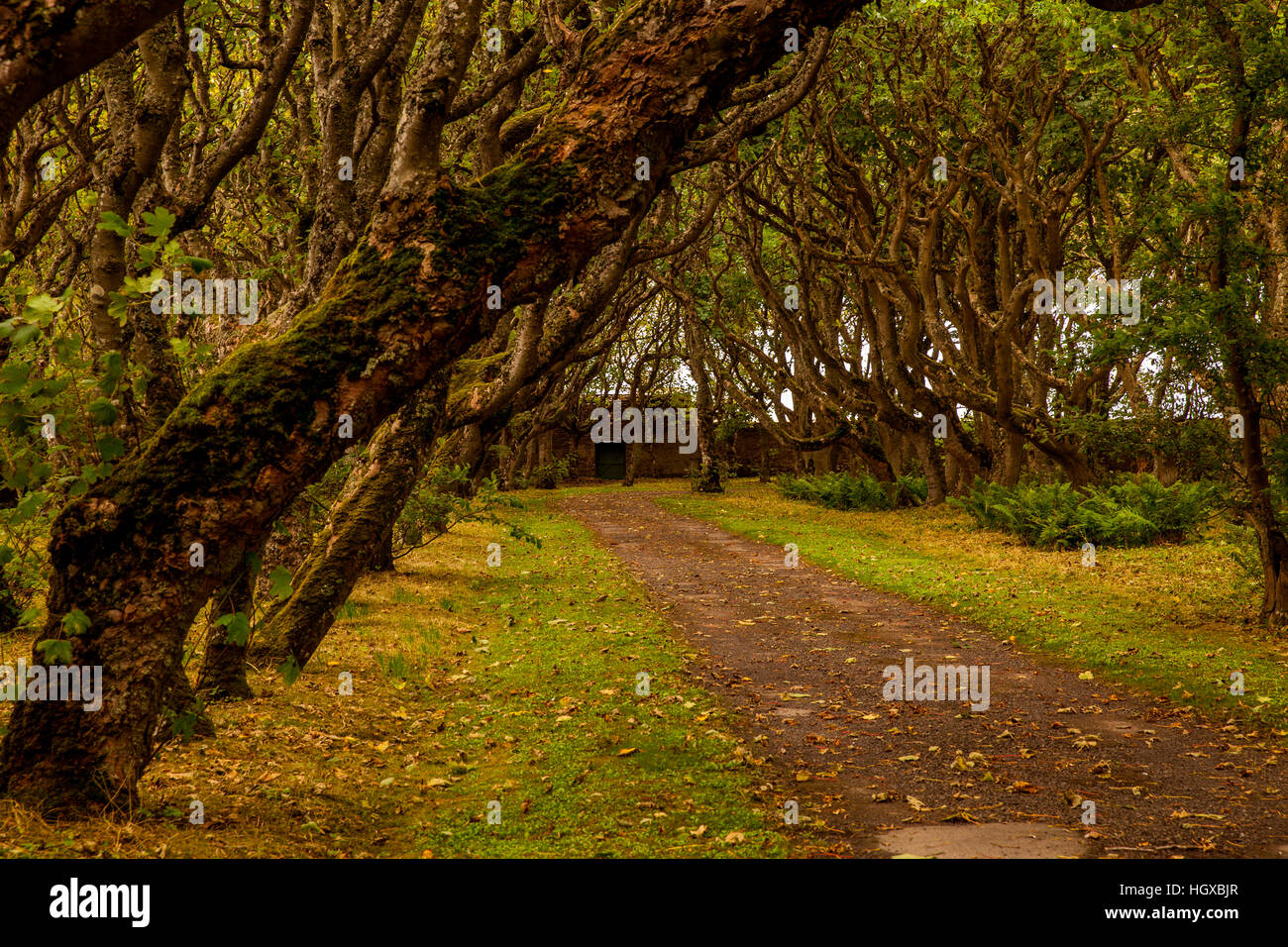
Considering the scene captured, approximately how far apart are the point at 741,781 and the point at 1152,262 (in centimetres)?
782

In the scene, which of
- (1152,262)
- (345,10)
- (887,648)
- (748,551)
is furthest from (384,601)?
(1152,262)

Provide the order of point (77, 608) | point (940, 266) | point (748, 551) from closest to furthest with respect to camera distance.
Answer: point (77, 608) → point (748, 551) → point (940, 266)

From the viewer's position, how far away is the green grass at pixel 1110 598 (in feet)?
30.7

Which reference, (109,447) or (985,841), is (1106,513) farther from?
(109,447)

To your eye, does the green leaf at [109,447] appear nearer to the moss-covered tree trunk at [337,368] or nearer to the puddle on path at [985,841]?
the moss-covered tree trunk at [337,368]

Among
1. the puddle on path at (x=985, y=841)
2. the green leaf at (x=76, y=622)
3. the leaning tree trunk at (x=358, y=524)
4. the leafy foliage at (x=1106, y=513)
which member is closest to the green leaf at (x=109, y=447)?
the green leaf at (x=76, y=622)

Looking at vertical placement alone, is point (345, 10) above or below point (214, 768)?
above

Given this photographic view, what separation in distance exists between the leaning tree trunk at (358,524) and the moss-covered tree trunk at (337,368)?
10.8 ft

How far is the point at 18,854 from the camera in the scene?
4.28 m

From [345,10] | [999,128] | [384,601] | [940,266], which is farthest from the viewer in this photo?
[940,266]

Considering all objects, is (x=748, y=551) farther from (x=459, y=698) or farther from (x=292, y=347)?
(x=292, y=347)

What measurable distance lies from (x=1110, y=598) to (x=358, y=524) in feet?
30.9

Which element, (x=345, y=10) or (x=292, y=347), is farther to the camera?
(x=345, y=10)

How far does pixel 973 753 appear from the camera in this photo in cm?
734
